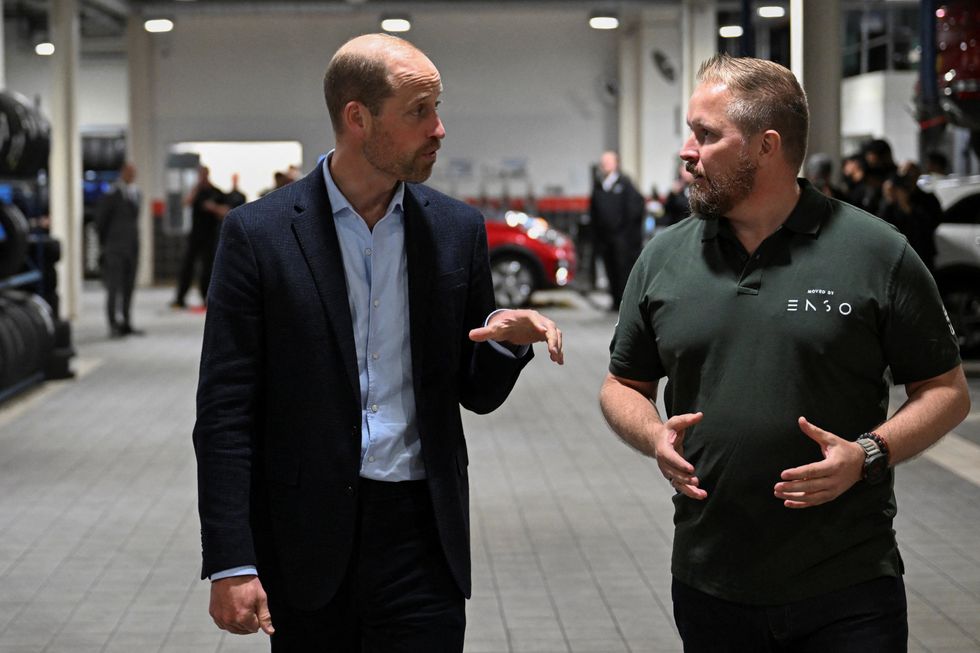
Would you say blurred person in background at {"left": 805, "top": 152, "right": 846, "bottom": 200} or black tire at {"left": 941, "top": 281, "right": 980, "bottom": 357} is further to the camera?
black tire at {"left": 941, "top": 281, "right": 980, "bottom": 357}

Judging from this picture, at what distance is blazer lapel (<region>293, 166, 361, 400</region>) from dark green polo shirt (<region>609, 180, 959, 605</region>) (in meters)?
0.60

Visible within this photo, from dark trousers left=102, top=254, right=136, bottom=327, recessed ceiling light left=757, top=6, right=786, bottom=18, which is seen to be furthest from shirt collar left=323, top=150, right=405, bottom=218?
recessed ceiling light left=757, top=6, right=786, bottom=18

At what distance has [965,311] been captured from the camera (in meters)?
14.1

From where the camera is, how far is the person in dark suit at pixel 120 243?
Answer: 60.6 feet

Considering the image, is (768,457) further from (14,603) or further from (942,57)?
(942,57)

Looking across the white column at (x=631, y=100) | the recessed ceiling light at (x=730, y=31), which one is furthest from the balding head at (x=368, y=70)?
the recessed ceiling light at (x=730, y=31)

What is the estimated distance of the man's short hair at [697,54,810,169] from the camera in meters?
2.85

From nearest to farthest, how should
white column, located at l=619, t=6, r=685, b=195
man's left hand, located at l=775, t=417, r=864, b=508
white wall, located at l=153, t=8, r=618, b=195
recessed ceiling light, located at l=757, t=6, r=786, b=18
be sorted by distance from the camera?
1. man's left hand, located at l=775, t=417, r=864, b=508
2. recessed ceiling light, located at l=757, t=6, r=786, b=18
3. white column, located at l=619, t=6, r=685, b=195
4. white wall, located at l=153, t=8, r=618, b=195

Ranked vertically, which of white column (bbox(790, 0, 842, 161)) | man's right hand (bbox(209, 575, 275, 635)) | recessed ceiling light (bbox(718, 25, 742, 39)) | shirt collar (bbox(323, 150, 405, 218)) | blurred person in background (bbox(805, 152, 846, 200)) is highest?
recessed ceiling light (bbox(718, 25, 742, 39))

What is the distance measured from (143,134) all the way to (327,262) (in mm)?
26420

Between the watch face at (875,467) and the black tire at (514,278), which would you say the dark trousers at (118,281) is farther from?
the watch face at (875,467)

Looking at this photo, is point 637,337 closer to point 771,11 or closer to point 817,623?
point 817,623

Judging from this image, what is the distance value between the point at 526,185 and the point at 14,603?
23.0m

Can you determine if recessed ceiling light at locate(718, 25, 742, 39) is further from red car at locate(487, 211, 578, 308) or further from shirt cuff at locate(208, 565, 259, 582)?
shirt cuff at locate(208, 565, 259, 582)
